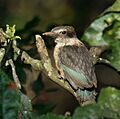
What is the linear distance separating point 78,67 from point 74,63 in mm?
50

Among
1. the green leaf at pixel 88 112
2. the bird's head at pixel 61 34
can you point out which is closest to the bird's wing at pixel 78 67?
the bird's head at pixel 61 34

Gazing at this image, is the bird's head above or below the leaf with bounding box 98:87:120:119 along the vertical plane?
above

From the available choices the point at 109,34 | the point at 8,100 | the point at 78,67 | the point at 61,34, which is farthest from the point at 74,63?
the point at 8,100

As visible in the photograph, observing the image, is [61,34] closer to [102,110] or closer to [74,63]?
[74,63]

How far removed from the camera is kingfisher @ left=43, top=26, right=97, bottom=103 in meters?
3.03

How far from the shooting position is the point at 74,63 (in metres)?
3.18

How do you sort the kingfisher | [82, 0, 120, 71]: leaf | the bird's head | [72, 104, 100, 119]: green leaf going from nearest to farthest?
[72, 104, 100, 119]: green leaf, [82, 0, 120, 71]: leaf, the kingfisher, the bird's head

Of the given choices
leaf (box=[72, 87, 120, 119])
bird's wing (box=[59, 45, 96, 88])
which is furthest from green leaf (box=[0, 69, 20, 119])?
bird's wing (box=[59, 45, 96, 88])

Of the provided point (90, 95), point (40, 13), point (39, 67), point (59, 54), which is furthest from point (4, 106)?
point (40, 13)

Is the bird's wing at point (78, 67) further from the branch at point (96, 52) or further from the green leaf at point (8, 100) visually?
the green leaf at point (8, 100)

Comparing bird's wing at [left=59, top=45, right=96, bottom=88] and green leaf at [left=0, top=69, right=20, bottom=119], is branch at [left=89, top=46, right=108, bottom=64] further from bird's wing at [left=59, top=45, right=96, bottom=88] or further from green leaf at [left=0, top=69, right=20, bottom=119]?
green leaf at [left=0, top=69, right=20, bottom=119]

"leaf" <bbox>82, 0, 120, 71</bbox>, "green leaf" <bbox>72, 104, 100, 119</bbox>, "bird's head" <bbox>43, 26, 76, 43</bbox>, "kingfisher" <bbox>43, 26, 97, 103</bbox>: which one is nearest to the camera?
"green leaf" <bbox>72, 104, 100, 119</bbox>

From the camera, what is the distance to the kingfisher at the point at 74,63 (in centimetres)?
303

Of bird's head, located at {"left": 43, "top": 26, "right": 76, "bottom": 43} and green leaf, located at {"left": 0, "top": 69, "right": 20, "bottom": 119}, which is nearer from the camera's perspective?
green leaf, located at {"left": 0, "top": 69, "right": 20, "bottom": 119}
